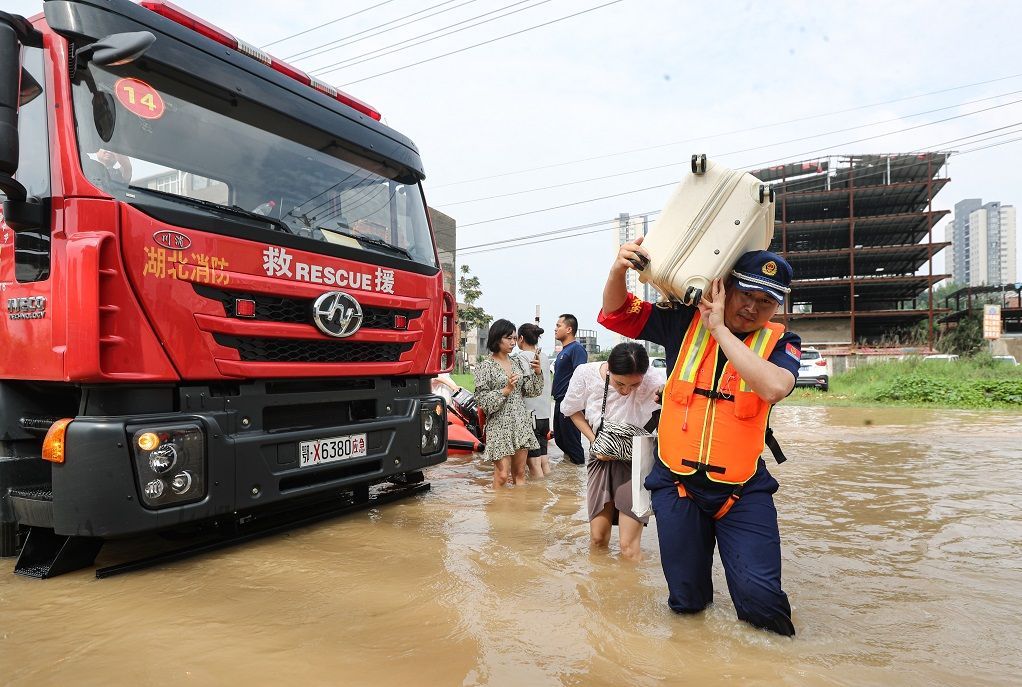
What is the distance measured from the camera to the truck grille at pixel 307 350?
12.0 feet

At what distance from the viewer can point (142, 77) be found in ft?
11.3

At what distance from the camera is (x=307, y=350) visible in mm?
3988

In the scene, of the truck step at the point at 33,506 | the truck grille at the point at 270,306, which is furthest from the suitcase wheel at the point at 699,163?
the truck step at the point at 33,506

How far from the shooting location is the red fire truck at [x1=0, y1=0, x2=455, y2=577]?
3113 millimetres

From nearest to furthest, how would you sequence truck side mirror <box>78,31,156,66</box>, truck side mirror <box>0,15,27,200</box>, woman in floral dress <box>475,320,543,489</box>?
1. truck side mirror <box>0,15,27,200</box>
2. truck side mirror <box>78,31,156,66</box>
3. woman in floral dress <box>475,320,543,489</box>

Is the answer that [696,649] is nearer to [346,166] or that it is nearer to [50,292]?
[50,292]

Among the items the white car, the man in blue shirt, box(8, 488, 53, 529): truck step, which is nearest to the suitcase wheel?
box(8, 488, 53, 529): truck step

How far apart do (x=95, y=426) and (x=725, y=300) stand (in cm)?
285

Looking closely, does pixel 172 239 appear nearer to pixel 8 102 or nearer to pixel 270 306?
pixel 270 306

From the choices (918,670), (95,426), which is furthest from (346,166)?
(918,670)

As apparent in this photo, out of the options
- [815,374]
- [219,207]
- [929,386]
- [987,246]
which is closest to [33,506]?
[219,207]

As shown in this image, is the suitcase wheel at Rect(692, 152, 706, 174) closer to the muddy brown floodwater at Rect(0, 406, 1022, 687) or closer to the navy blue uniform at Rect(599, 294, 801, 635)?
the navy blue uniform at Rect(599, 294, 801, 635)

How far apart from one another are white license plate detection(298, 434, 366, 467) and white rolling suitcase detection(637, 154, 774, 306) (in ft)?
7.47

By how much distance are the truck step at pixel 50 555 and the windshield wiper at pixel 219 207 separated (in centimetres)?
182
